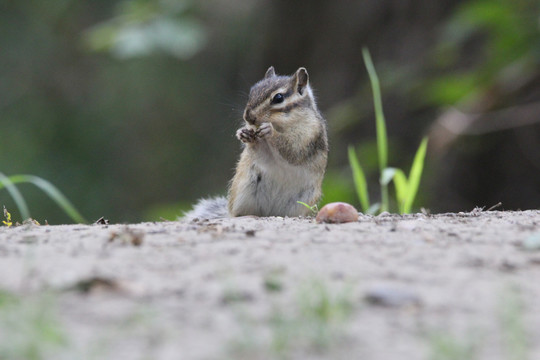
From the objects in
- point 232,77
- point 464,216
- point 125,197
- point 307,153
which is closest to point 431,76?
point 307,153

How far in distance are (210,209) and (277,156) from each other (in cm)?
72

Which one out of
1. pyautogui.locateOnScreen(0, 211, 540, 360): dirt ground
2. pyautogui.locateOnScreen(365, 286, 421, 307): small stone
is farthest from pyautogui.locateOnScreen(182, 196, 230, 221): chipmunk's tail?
pyautogui.locateOnScreen(365, 286, 421, 307): small stone

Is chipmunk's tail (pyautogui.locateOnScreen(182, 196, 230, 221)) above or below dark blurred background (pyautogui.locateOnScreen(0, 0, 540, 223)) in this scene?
below

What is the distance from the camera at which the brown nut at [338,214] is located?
308 cm

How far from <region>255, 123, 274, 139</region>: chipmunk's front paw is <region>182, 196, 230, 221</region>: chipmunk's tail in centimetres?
68

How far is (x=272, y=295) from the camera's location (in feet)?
6.18

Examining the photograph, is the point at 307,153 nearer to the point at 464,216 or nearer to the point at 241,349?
the point at 464,216

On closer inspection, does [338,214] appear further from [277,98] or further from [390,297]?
[277,98]

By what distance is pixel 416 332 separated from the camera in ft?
5.54

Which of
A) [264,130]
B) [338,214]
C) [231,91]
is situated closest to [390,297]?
[338,214]

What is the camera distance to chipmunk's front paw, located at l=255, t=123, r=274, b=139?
4.27 metres

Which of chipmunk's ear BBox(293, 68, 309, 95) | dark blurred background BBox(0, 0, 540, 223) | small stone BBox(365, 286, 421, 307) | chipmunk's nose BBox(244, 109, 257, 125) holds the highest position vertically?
dark blurred background BBox(0, 0, 540, 223)

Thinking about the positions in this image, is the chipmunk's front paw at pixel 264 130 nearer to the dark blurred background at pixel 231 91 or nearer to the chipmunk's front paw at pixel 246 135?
the chipmunk's front paw at pixel 246 135

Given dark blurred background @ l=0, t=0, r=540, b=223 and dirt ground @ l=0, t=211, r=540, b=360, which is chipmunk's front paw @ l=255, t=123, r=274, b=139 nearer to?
dark blurred background @ l=0, t=0, r=540, b=223
